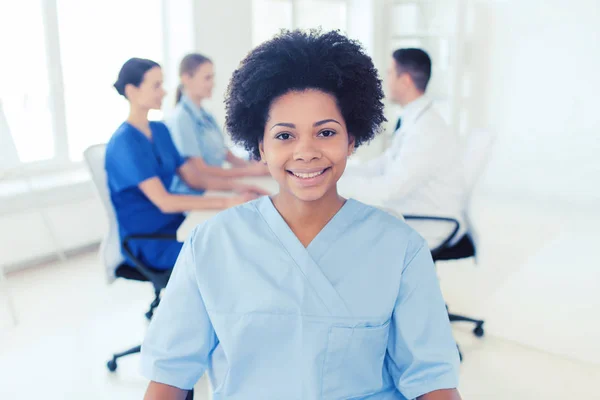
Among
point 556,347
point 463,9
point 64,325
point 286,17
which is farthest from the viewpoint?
point 286,17

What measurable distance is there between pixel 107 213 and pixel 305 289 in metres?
1.28

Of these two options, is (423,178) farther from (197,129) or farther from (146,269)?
(197,129)

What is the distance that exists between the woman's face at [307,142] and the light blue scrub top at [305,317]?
88mm

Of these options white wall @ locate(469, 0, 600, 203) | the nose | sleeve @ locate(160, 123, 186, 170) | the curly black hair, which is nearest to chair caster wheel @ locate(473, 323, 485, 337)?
sleeve @ locate(160, 123, 186, 170)

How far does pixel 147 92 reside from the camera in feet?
7.42

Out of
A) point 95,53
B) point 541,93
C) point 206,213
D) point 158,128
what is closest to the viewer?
point 206,213

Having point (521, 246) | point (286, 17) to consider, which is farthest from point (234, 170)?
point (286, 17)

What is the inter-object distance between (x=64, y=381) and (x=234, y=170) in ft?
3.94

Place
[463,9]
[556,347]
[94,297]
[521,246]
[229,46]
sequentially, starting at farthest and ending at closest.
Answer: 1. [463,9]
2. [229,46]
3. [521,246]
4. [94,297]
5. [556,347]

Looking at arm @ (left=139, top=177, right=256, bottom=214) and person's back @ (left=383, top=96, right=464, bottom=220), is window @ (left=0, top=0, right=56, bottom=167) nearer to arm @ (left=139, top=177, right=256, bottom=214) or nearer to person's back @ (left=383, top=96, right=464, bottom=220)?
arm @ (left=139, top=177, right=256, bottom=214)

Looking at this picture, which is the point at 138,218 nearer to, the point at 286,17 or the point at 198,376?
the point at 198,376

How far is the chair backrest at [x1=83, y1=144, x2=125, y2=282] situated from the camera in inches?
79.6

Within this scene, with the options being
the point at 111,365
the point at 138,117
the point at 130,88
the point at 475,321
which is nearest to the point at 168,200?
the point at 138,117

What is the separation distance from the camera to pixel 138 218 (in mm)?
2129
